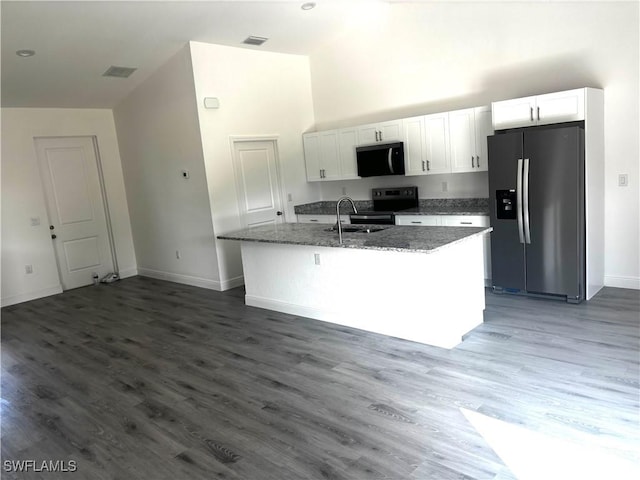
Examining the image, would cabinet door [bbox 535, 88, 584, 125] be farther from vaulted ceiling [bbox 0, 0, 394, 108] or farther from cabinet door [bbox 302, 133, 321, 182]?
cabinet door [bbox 302, 133, 321, 182]

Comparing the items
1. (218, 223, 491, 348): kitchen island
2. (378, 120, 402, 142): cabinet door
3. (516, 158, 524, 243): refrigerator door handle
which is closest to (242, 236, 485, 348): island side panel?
(218, 223, 491, 348): kitchen island

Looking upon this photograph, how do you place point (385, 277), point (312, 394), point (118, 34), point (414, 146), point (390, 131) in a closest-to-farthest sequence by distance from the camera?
point (312, 394) → point (385, 277) → point (118, 34) → point (414, 146) → point (390, 131)

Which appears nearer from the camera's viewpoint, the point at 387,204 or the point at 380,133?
the point at 380,133

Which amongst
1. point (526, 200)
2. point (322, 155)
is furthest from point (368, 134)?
point (526, 200)

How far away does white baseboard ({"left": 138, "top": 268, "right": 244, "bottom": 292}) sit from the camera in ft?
20.3

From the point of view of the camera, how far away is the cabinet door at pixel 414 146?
565 cm

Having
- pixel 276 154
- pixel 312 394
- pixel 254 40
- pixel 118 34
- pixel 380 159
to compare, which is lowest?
pixel 312 394

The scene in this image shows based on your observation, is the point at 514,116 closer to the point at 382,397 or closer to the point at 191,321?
the point at 382,397

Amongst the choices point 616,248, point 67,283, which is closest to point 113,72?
point 67,283

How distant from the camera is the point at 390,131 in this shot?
5.93 metres

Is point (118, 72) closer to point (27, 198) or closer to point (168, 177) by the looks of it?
point (168, 177)

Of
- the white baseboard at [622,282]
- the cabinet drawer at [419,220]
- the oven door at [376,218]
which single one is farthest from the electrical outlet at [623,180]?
the oven door at [376,218]

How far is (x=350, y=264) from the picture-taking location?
4195 millimetres

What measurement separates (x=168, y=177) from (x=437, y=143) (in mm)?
3624
